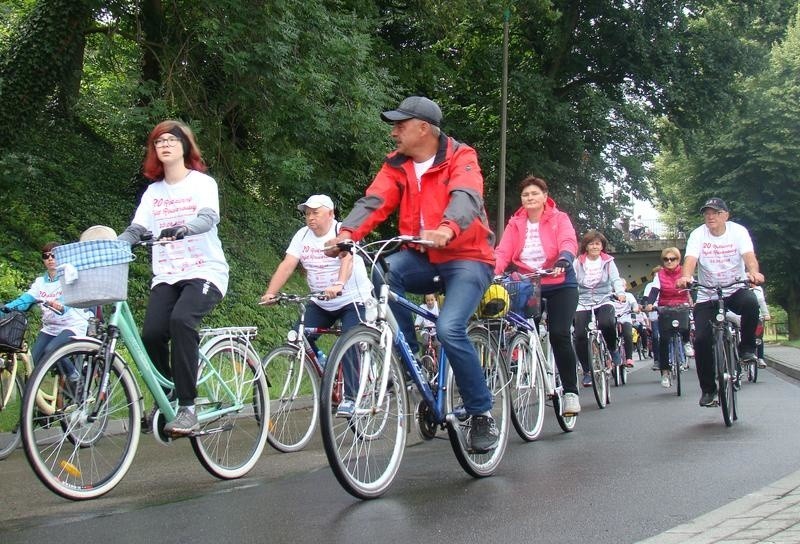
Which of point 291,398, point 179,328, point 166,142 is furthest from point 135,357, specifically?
point 291,398

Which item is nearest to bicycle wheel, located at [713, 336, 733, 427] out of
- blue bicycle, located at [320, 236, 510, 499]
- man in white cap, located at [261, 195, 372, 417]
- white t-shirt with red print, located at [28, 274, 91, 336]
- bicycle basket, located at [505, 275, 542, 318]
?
bicycle basket, located at [505, 275, 542, 318]

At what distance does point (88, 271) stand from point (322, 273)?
360 centimetres

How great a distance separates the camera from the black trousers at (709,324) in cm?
936

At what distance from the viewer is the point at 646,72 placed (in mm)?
31812

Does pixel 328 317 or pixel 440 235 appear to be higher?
pixel 440 235

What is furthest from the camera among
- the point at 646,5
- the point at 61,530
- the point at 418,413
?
the point at 646,5

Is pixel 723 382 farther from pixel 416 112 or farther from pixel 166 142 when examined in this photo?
pixel 166 142

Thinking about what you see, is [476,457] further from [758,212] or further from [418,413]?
[758,212]

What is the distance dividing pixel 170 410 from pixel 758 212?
1560 inches

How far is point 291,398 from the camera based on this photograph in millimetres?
8328

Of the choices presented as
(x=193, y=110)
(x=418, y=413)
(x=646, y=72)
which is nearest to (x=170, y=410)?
(x=418, y=413)

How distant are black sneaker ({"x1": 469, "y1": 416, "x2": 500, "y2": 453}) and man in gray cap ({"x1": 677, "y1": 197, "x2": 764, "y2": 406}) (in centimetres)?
Answer: 384

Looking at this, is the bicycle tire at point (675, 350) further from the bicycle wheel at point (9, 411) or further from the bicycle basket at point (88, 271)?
the bicycle basket at point (88, 271)

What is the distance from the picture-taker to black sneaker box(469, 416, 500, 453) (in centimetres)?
606
